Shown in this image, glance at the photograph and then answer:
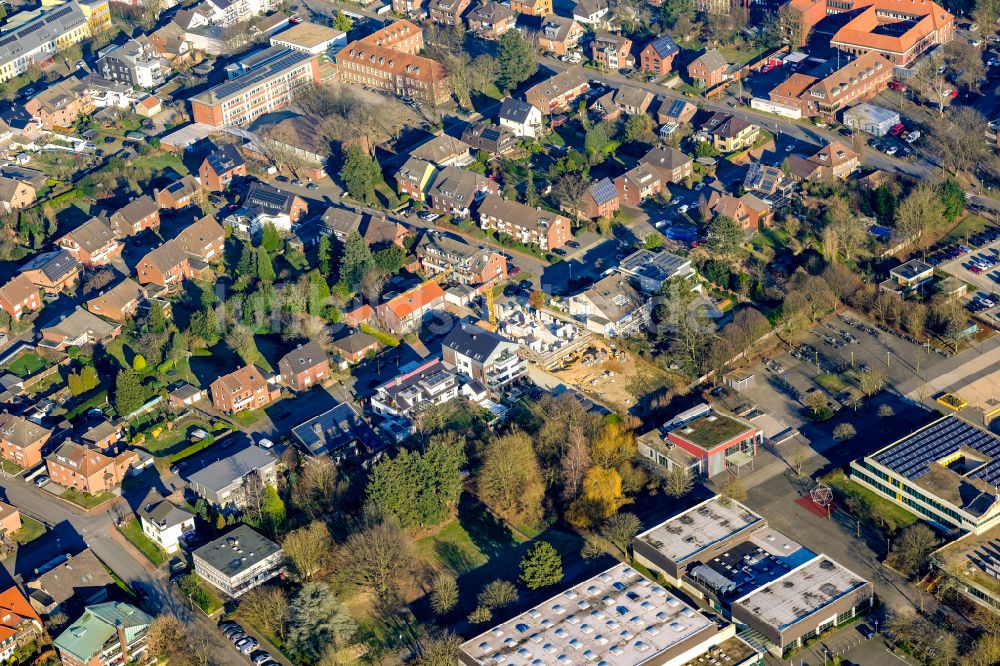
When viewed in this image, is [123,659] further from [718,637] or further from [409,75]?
[409,75]

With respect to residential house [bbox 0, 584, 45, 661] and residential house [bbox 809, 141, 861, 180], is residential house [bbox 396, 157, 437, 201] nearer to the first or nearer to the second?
residential house [bbox 809, 141, 861, 180]

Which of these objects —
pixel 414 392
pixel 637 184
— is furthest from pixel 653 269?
pixel 414 392

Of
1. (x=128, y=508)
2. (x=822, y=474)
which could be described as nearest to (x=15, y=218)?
(x=128, y=508)

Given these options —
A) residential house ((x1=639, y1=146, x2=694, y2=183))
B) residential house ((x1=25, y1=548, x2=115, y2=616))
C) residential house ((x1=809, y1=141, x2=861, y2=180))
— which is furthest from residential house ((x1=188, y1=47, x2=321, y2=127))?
residential house ((x1=25, y1=548, x2=115, y2=616))

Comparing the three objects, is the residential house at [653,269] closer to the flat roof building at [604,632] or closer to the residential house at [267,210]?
the residential house at [267,210]

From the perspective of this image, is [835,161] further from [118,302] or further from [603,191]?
[118,302]

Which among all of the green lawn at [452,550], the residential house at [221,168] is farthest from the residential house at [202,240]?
the green lawn at [452,550]
